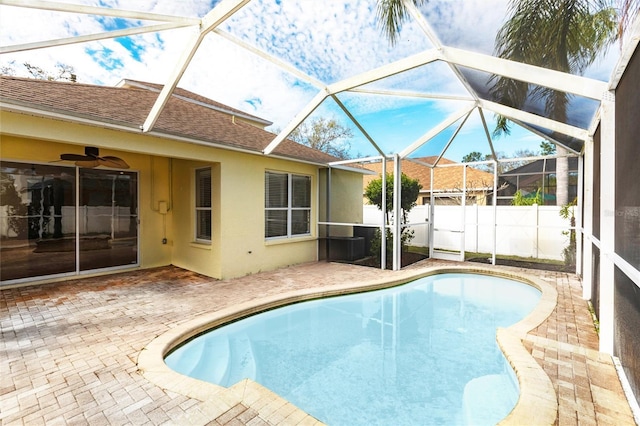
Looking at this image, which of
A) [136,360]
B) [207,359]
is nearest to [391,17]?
[207,359]

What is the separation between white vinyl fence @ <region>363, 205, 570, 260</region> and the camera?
9852 mm

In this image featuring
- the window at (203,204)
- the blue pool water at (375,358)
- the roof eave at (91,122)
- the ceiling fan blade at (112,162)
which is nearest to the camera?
the blue pool water at (375,358)

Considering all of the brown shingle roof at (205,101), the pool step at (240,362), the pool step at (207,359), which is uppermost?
the brown shingle roof at (205,101)

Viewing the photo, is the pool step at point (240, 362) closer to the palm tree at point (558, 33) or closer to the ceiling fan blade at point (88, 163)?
the palm tree at point (558, 33)

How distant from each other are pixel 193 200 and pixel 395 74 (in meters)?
5.83

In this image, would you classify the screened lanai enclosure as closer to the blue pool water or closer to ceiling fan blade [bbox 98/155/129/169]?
the blue pool water

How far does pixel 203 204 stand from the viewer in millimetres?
7973

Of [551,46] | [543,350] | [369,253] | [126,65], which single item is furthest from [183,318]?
[369,253]

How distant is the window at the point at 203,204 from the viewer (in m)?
7.87

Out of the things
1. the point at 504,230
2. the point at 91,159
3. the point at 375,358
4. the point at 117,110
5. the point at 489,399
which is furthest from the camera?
the point at 504,230

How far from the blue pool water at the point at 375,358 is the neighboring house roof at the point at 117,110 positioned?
4075 millimetres

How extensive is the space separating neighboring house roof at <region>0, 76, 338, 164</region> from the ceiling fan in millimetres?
1211

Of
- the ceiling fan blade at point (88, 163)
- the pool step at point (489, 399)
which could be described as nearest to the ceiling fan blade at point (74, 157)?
the ceiling fan blade at point (88, 163)

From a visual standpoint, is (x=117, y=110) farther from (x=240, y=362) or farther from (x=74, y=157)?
(x=240, y=362)
